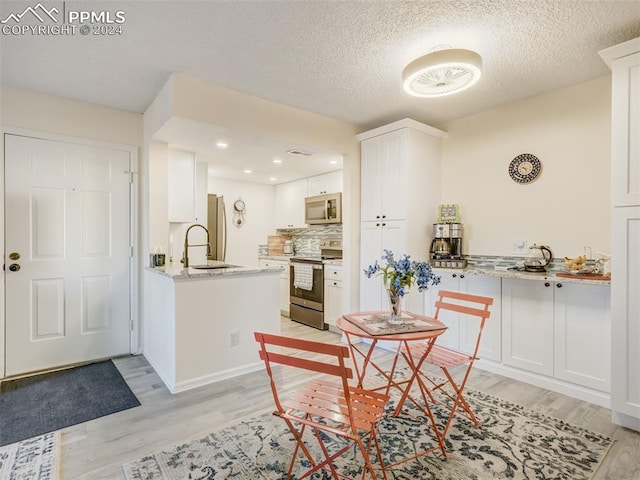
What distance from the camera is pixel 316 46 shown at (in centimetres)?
231

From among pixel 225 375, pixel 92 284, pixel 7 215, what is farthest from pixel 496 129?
pixel 7 215

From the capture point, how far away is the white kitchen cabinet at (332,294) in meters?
4.32

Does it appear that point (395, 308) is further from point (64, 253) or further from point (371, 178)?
point (64, 253)

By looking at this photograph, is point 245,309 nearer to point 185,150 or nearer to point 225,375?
point 225,375

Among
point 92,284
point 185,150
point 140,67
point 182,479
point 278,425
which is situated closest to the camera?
point 182,479

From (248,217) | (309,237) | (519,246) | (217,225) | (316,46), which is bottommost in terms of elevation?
(519,246)

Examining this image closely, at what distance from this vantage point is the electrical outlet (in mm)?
3207

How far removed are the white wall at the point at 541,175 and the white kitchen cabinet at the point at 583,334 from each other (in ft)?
1.58

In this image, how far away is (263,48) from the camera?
2328 millimetres

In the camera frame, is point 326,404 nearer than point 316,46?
Yes

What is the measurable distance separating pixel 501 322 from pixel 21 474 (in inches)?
137

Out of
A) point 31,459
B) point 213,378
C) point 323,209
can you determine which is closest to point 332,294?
point 323,209

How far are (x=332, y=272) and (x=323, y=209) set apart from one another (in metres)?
1.09

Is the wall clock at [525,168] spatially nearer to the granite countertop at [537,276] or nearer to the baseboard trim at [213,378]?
the granite countertop at [537,276]
